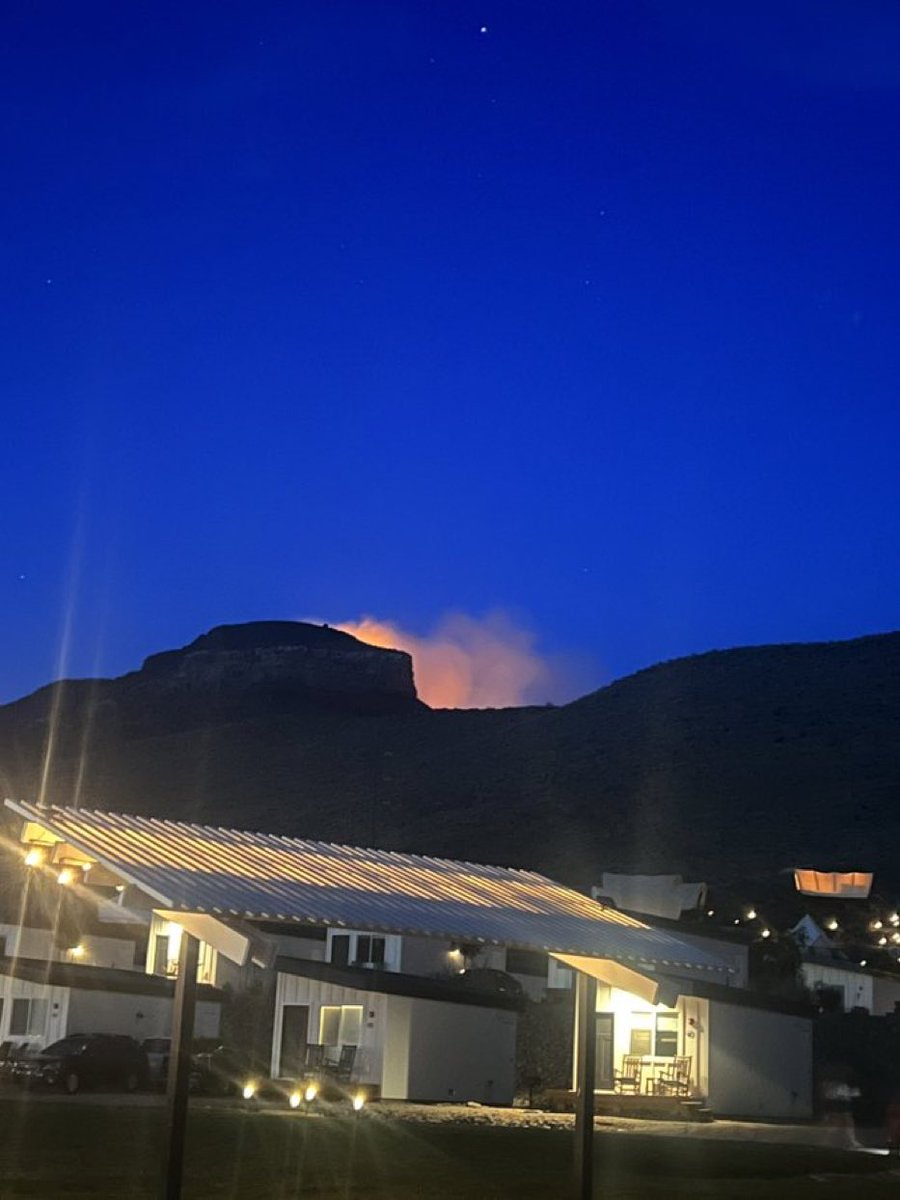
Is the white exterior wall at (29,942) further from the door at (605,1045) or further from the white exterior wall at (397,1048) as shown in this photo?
the door at (605,1045)

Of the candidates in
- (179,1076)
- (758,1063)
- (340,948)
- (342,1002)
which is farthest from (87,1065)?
(179,1076)

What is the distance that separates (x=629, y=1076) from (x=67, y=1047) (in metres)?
12.7

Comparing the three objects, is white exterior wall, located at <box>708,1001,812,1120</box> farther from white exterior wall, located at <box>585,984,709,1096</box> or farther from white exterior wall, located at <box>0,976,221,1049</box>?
white exterior wall, located at <box>0,976,221,1049</box>

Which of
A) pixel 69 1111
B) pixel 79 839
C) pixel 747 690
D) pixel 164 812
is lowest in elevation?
pixel 69 1111

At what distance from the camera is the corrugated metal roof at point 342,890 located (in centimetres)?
1466

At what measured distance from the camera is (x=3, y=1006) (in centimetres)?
3616

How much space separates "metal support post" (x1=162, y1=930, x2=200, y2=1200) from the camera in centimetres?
1368

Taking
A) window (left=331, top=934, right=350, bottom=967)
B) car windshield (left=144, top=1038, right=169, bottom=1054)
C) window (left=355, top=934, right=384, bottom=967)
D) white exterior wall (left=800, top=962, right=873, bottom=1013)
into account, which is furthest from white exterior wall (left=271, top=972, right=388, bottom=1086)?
white exterior wall (left=800, top=962, right=873, bottom=1013)

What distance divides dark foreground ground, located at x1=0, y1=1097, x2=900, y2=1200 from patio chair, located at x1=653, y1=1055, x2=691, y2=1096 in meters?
9.86

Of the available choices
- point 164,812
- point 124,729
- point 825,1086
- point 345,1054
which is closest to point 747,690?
point 164,812

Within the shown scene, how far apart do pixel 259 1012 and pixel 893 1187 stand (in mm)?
21241

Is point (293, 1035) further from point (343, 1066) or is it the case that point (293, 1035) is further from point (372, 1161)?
point (372, 1161)

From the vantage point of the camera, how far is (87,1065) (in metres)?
32.3

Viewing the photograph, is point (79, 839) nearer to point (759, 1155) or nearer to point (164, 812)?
point (759, 1155)
